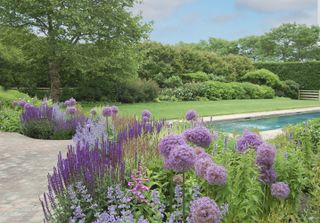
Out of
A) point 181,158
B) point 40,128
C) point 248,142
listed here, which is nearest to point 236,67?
point 40,128

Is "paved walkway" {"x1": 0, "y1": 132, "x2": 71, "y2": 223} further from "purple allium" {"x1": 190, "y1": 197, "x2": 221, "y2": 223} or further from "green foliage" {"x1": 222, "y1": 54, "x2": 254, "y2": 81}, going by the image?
"green foliage" {"x1": 222, "y1": 54, "x2": 254, "y2": 81}

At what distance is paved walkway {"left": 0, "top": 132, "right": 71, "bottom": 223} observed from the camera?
3.84 m

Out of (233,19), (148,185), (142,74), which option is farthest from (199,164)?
(142,74)

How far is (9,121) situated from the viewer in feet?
30.8

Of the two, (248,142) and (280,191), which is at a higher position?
(248,142)

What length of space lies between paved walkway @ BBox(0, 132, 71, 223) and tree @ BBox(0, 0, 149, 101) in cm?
620

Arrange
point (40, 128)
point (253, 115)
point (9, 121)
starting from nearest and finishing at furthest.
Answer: point (40, 128), point (9, 121), point (253, 115)

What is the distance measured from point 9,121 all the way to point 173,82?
12.4m

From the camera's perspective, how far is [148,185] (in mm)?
3436

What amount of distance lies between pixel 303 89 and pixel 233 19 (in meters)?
10.1

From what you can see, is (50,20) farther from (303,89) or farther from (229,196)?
(303,89)

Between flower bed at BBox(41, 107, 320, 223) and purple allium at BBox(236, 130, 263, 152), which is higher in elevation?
purple allium at BBox(236, 130, 263, 152)

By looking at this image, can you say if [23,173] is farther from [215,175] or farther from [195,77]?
[195,77]

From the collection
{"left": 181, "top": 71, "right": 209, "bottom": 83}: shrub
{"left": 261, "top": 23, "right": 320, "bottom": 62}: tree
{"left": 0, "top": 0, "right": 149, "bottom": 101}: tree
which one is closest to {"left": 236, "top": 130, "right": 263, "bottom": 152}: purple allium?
{"left": 0, "top": 0, "right": 149, "bottom": 101}: tree
